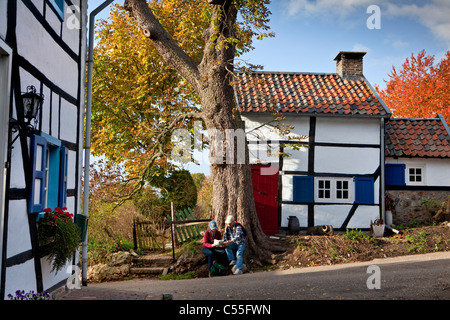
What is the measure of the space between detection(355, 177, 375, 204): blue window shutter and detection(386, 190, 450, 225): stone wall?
0.87 m

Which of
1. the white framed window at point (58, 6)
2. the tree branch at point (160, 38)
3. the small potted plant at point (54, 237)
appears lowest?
the small potted plant at point (54, 237)

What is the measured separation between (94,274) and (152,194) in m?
5.12

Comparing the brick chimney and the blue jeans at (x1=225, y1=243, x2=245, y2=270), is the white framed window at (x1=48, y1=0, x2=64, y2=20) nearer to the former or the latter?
the blue jeans at (x1=225, y1=243, x2=245, y2=270)

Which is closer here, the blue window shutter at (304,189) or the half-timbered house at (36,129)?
the half-timbered house at (36,129)

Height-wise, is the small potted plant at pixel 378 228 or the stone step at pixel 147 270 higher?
the small potted plant at pixel 378 228

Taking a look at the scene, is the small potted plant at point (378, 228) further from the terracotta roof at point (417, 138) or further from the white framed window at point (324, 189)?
the terracotta roof at point (417, 138)

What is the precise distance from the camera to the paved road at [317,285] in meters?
6.80

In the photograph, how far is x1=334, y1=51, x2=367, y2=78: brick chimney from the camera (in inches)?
643

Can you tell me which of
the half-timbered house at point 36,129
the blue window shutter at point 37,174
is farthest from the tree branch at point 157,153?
the blue window shutter at point 37,174

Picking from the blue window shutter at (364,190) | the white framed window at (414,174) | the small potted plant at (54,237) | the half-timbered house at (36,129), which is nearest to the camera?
the half-timbered house at (36,129)

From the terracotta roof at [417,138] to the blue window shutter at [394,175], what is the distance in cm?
37

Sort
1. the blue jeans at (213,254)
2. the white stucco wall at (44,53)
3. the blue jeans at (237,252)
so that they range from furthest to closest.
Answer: the blue jeans at (213,254)
the blue jeans at (237,252)
the white stucco wall at (44,53)

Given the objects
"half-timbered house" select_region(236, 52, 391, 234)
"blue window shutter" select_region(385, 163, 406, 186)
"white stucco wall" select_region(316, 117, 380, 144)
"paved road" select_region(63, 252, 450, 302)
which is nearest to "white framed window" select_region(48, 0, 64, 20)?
"paved road" select_region(63, 252, 450, 302)

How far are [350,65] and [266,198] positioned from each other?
617 cm
